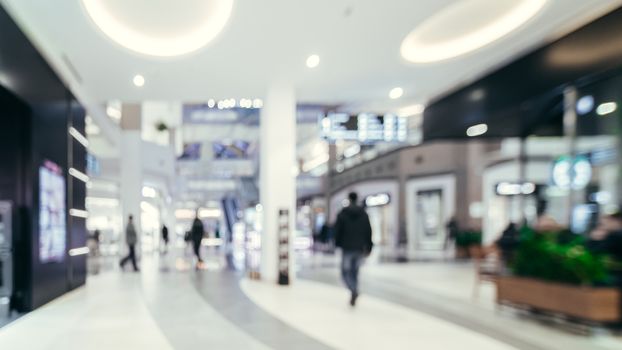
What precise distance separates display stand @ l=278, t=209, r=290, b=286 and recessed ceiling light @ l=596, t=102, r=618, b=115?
632 cm

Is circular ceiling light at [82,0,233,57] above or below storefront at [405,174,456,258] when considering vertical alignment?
above

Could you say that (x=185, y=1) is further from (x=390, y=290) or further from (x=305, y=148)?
(x=305, y=148)

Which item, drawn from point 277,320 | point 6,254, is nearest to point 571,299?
point 277,320

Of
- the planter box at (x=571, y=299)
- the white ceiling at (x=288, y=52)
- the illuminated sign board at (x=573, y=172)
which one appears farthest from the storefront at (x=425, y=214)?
the planter box at (x=571, y=299)

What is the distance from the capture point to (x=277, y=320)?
552cm

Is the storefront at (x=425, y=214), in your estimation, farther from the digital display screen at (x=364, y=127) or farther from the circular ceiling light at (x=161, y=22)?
the circular ceiling light at (x=161, y=22)

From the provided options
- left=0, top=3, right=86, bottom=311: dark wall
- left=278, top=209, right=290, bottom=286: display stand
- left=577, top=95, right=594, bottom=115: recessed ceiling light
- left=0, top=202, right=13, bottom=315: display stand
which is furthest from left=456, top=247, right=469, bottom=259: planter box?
left=0, top=202, right=13, bottom=315: display stand

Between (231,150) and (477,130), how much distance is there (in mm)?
16683

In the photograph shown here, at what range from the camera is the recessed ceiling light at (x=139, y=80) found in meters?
8.38

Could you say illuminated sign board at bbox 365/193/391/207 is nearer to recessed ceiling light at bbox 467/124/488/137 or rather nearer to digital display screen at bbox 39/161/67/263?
recessed ceiling light at bbox 467/124/488/137

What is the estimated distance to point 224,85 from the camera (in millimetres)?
9125

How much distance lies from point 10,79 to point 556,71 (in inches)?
304

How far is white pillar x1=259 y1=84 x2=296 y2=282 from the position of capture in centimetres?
909

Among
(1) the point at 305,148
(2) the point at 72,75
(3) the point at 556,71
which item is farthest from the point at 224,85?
(1) the point at 305,148
